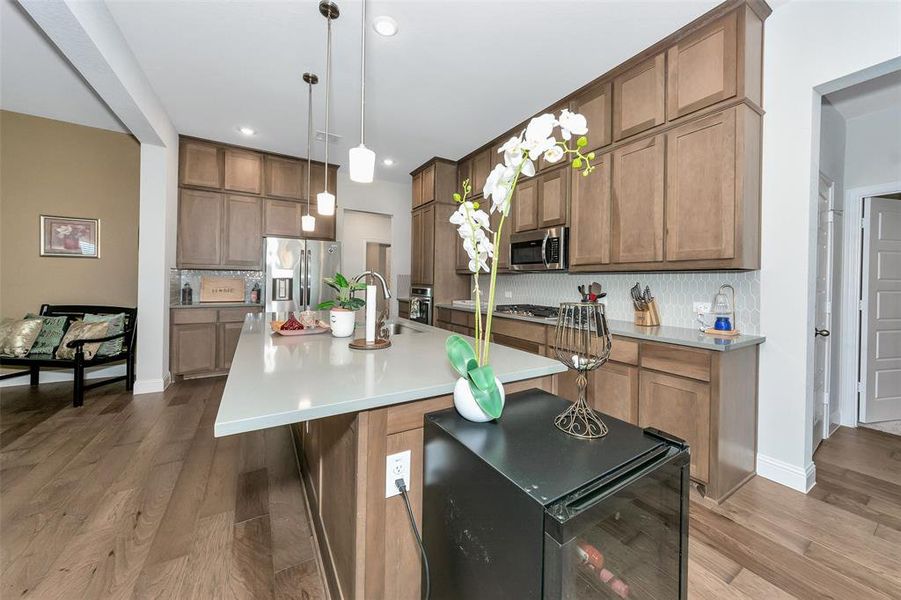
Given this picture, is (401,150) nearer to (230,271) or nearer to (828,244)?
(230,271)

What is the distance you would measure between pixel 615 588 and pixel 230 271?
4.98 metres

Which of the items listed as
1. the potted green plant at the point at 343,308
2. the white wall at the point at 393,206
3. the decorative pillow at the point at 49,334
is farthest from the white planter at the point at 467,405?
the white wall at the point at 393,206

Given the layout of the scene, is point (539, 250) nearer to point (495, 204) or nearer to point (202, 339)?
point (495, 204)

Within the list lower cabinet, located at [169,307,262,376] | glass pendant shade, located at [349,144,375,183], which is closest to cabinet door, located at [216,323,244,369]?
lower cabinet, located at [169,307,262,376]

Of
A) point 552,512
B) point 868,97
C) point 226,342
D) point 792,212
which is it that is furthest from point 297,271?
point 868,97

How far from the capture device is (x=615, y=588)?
783 mm

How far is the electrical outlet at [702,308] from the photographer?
2.44 metres

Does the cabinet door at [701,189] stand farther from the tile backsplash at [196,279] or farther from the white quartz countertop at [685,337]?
the tile backsplash at [196,279]

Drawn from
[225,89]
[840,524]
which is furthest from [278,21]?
[840,524]

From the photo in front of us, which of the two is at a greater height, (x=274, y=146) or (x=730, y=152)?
(x=274, y=146)

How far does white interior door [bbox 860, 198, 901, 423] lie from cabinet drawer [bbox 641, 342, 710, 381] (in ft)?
7.72

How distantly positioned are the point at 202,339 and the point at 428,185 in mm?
3323

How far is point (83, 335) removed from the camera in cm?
340

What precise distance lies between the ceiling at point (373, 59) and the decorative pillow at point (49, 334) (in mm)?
2081
